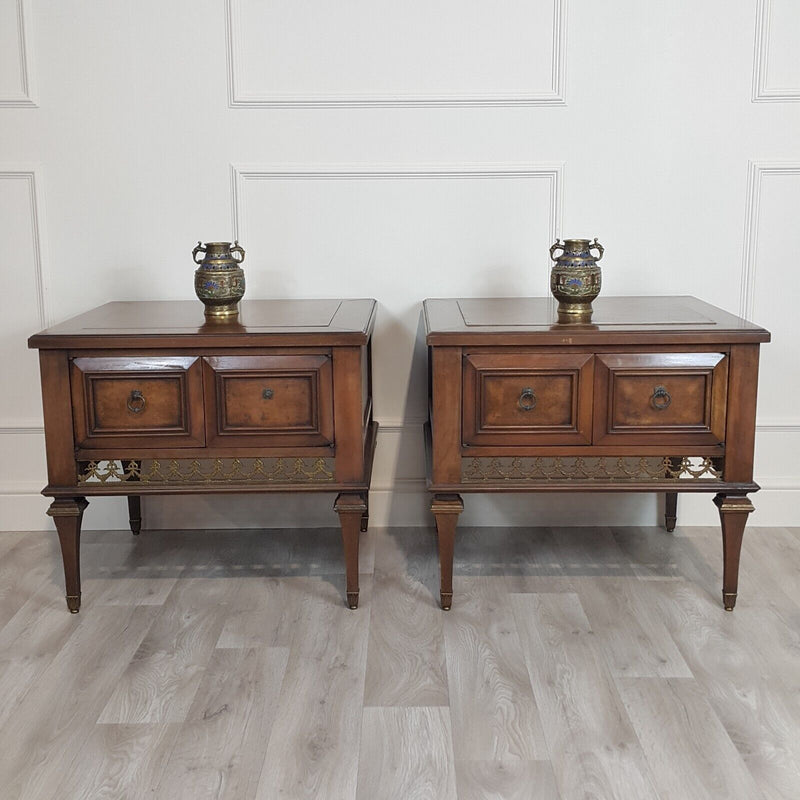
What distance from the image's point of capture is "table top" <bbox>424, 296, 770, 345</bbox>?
2168mm

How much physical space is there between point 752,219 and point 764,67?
0.40 meters

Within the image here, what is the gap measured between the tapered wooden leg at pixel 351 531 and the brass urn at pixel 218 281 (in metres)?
0.54

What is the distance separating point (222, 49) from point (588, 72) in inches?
39.2

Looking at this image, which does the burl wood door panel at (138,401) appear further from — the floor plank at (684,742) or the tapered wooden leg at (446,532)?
the floor plank at (684,742)

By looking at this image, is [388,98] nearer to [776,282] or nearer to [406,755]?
[776,282]

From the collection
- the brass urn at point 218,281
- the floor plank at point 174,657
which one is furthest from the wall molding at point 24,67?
the floor plank at point 174,657

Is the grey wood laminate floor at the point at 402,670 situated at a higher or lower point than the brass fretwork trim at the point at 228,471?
lower

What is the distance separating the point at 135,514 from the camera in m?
2.84

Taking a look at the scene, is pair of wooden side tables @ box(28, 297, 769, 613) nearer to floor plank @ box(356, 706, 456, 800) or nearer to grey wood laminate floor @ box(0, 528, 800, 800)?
grey wood laminate floor @ box(0, 528, 800, 800)

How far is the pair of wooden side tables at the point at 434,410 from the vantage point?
219cm

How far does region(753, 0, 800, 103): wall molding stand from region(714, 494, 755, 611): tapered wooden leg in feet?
3.70

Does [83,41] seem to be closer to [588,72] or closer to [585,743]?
[588,72]

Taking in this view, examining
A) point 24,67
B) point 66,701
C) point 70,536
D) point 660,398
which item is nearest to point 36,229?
point 24,67

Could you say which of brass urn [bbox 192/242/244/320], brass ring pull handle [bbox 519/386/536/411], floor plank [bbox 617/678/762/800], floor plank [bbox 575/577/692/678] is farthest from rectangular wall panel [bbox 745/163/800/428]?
brass urn [bbox 192/242/244/320]
